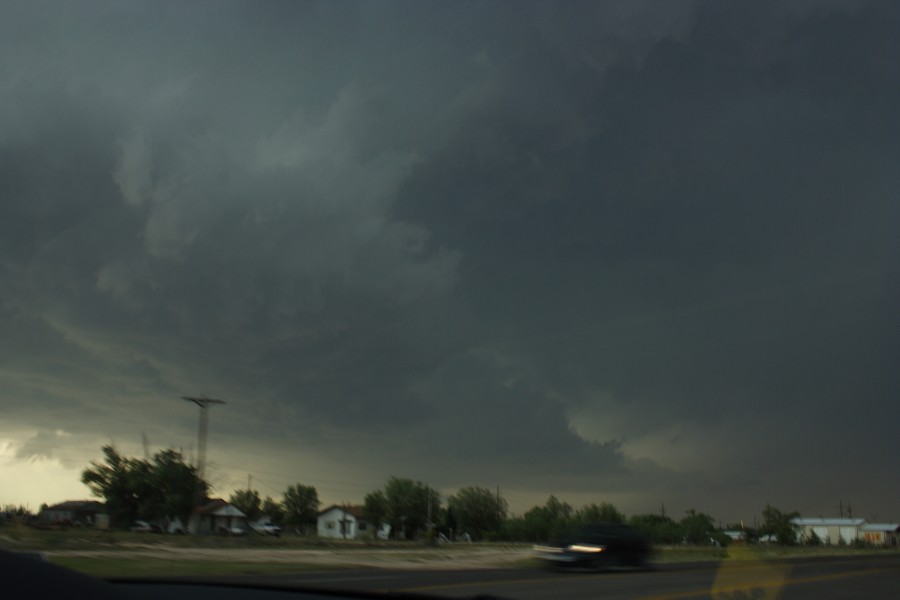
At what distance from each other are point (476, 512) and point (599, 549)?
77935 mm

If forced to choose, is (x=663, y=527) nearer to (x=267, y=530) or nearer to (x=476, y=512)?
(x=476, y=512)

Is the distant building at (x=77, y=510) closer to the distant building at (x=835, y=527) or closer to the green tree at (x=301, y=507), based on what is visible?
the green tree at (x=301, y=507)

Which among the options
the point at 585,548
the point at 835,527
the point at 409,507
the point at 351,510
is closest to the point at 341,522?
the point at 351,510

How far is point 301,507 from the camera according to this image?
→ 117438 millimetres

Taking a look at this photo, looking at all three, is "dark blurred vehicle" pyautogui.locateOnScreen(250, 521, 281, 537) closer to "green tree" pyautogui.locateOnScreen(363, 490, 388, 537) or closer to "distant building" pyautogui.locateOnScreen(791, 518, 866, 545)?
"green tree" pyautogui.locateOnScreen(363, 490, 388, 537)

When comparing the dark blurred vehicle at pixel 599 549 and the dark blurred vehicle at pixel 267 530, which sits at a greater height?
the dark blurred vehicle at pixel 599 549

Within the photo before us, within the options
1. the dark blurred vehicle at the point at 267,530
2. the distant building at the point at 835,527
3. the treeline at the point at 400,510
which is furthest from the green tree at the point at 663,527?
the distant building at the point at 835,527

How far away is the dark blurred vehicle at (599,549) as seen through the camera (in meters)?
24.3

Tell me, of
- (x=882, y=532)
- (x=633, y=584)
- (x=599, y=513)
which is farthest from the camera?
(x=882, y=532)

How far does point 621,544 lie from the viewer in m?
25.0

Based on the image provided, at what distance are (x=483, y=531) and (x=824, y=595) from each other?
8490cm

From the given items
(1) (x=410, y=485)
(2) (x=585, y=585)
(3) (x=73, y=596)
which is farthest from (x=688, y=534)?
(3) (x=73, y=596)

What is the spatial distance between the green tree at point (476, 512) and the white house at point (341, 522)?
1357cm

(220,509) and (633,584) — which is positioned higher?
(633,584)
